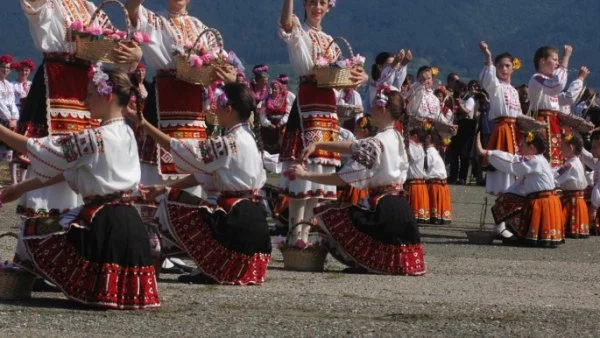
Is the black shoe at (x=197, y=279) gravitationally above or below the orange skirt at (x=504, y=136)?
below

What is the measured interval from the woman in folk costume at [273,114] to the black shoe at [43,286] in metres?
9.27

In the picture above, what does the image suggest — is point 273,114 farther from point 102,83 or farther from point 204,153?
point 102,83

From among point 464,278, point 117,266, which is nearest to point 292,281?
point 464,278

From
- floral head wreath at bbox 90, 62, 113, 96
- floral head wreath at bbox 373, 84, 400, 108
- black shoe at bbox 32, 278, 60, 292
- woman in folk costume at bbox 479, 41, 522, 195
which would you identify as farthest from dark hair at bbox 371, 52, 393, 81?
floral head wreath at bbox 90, 62, 113, 96

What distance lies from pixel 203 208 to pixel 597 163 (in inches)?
269

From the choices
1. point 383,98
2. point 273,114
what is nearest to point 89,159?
point 383,98

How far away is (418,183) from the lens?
13.6 m

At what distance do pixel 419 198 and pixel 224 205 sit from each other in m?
6.03

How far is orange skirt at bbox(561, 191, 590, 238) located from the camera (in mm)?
12969

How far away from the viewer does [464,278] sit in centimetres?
885

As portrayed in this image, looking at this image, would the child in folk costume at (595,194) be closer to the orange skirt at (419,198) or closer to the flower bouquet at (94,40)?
the orange skirt at (419,198)

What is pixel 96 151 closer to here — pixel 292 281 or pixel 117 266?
pixel 117 266

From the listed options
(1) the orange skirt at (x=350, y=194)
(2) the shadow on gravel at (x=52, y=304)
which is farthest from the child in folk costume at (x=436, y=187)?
(2) the shadow on gravel at (x=52, y=304)

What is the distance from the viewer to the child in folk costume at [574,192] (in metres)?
13.0
